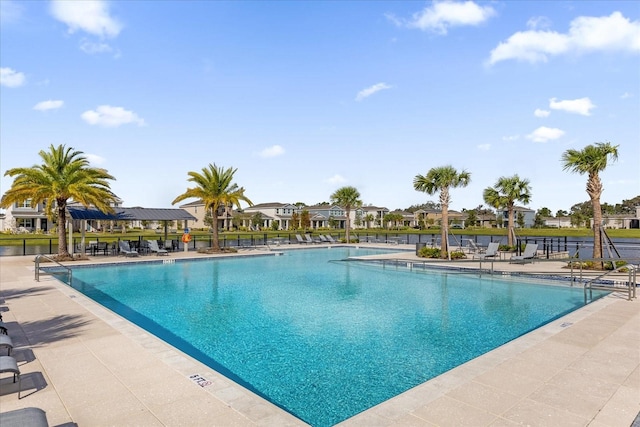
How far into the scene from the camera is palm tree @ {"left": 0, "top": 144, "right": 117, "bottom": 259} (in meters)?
19.1

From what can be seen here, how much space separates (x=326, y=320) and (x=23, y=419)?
7421 millimetres

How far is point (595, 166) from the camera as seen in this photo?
661 inches

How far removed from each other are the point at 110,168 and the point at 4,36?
7.92m

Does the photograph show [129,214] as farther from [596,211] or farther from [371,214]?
[371,214]

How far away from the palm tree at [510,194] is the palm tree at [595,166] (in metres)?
7.55

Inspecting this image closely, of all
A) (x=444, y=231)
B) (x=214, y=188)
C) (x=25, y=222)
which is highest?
(x=214, y=188)

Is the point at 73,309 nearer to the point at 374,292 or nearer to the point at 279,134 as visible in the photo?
the point at 374,292

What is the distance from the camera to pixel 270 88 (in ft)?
83.8

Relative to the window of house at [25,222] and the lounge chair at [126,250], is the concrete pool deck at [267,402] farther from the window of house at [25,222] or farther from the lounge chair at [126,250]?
the window of house at [25,222]

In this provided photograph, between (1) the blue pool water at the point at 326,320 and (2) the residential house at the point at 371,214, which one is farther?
(2) the residential house at the point at 371,214

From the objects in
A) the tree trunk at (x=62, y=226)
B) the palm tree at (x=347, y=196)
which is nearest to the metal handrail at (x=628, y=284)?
the tree trunk at (x=62, y=226)

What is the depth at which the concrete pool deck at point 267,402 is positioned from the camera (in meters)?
4.19

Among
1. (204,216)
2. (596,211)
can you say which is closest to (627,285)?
(596,211)

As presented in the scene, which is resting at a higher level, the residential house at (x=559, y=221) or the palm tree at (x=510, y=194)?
the palm tree at (x=510, y=194)
